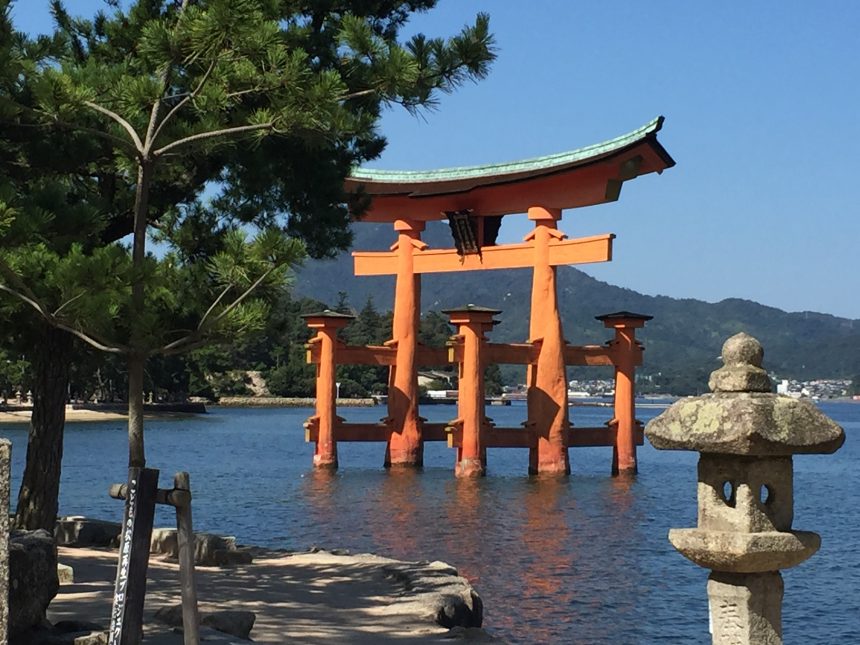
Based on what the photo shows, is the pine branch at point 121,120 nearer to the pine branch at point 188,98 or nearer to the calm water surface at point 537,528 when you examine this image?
the pine branch at point 188,98

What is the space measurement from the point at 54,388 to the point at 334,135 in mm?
3930

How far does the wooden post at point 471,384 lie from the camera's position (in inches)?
958

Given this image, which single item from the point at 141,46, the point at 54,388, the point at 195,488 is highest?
the point at 141,46

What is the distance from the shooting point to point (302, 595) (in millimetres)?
9922

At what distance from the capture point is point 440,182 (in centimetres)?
2575

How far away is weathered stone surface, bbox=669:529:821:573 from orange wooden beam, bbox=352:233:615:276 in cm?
1791

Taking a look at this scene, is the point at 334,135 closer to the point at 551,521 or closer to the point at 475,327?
the point at 551,521

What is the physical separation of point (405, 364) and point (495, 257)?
323 cm

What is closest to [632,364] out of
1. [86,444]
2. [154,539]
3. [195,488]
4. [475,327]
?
[475,327]

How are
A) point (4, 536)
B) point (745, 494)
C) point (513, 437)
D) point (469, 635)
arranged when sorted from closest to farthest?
point (745, 494), point (4, 536), point (469, 635), point (513, 437)

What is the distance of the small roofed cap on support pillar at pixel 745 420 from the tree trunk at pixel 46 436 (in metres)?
6.87

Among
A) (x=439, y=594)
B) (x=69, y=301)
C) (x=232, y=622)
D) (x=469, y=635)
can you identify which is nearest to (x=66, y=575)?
(x=232, y=622)

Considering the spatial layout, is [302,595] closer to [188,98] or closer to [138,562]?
[138,562]

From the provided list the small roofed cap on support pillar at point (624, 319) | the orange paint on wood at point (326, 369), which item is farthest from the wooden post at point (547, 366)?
the orange paint on wood at point (326, 369)
